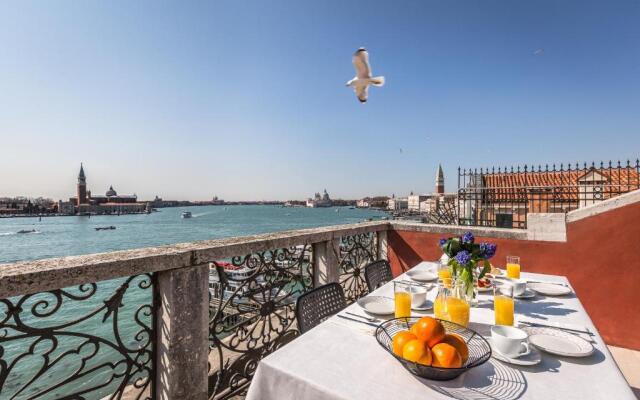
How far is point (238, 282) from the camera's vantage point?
2480 mm

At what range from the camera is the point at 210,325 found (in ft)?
7.38

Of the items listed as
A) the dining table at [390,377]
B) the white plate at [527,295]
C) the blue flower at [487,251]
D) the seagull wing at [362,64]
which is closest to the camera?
the dining table at [390,377]

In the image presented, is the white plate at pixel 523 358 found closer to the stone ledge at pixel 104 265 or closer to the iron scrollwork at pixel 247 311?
the iron scrollwork at pixel 247 311

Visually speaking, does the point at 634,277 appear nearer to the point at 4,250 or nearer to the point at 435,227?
the point at 435,227

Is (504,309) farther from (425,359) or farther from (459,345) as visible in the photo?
(425,359)

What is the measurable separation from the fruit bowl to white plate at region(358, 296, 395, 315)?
14cm

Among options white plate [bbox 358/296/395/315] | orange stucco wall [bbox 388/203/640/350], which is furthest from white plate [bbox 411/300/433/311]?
orange stucco wall [bbox 388/203/640/350]

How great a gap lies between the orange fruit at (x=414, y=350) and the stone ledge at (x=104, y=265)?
1417 millimetres

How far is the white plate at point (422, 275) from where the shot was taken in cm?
256

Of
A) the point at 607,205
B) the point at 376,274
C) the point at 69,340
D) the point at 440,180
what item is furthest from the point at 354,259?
the point at 440,180

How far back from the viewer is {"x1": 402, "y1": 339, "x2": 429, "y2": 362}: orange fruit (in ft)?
3.82

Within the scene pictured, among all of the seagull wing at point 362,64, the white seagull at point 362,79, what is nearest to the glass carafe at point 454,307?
Result: the white seagull at point 362,79

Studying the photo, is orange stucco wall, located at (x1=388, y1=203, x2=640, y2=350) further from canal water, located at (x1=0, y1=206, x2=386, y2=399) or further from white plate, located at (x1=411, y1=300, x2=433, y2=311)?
canal water, located at (x1=0, y1=206, x2=386, y2=399)

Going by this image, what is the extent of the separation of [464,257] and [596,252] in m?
2.70
